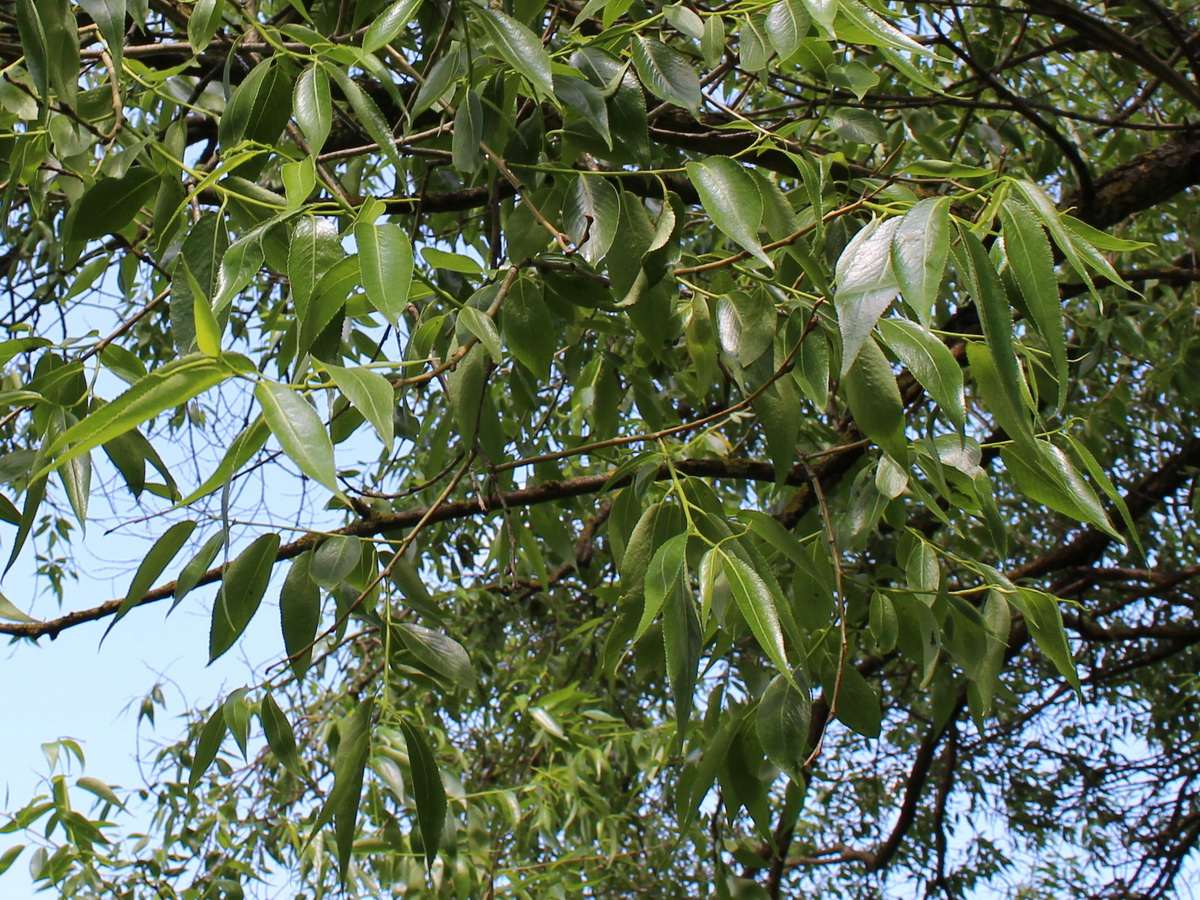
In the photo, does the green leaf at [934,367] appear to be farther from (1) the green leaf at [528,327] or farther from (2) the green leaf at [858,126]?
(2) the green leaf at [858,126]

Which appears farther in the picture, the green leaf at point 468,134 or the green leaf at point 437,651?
the green leaf at point 437,651

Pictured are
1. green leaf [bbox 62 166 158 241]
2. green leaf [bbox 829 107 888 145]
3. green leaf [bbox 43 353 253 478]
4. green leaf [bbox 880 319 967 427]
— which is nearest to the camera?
green leaf [bbox 43 353 253 478]

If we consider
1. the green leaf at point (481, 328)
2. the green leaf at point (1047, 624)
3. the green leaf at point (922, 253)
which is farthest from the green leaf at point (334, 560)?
the green leaf at point (1047, 624)

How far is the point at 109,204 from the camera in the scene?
77 cm

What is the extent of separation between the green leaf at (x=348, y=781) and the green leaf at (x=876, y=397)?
401 millimetres

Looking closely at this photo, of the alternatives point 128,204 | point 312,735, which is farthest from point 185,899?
point 128,204

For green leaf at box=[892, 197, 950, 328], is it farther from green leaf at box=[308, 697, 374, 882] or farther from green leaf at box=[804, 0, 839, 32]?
green leaf at box=[308, 697, 374, 882]

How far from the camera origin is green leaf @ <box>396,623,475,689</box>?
84cm

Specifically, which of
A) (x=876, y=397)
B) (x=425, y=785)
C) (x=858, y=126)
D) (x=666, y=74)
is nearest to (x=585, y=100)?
(x=666, y=74)

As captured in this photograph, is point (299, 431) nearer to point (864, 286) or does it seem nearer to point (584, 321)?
point (864, 286)

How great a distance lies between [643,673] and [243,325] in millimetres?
1518

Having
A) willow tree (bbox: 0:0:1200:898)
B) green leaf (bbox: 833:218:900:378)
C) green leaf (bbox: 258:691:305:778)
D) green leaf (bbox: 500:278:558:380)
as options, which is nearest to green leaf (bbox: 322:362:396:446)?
willow tree (bbox: 0:0:1200:898)

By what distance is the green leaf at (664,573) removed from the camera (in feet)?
2.13

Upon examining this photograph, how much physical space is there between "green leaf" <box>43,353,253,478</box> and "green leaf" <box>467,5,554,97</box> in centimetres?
28
